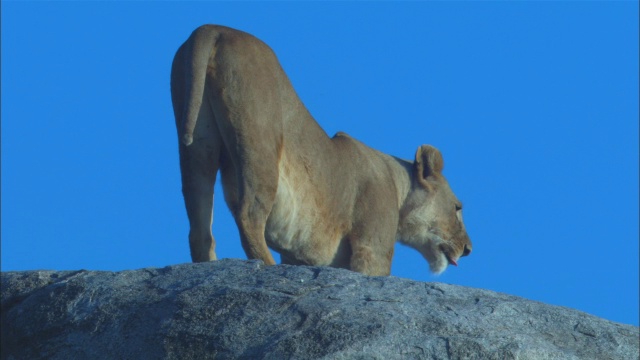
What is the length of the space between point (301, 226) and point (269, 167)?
5.12ft

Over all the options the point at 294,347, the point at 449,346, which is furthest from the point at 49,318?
the point at 449,346

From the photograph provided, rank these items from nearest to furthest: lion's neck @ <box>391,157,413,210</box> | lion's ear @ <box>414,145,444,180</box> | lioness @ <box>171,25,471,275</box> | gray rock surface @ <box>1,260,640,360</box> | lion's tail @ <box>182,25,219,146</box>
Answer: gray rock surface @ <box>1,260,640,360</box> < lion's tail @ <box>182,25,219,146</box> < lioness @ <box>171,25,471,275</box> < lion's neck @ <box>391,157,413,210</box> < lion's ear @ <box>414,145,444,180</box>

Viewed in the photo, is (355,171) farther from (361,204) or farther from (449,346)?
(449,346)

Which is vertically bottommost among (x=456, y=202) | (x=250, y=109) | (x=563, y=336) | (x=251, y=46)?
(x=563, y=336)

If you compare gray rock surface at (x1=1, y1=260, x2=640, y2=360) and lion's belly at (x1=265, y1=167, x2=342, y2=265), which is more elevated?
lion's belly at (x1=265, y1=167, x2=342, y2=265)

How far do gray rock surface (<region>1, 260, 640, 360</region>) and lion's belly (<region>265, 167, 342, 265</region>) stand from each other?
2.47 metres

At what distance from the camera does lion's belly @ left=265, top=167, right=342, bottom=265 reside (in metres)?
11.2

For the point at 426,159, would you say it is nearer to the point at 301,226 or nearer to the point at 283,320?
the point at 301,226

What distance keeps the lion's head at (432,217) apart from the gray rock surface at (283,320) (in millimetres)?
5591

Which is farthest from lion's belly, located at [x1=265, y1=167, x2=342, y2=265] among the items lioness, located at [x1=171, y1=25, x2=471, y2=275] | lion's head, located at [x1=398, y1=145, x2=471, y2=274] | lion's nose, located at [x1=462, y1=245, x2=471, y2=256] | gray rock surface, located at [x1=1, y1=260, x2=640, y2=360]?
lion's nose, located at [x1=462, y1=245, x2=471, y2=256]

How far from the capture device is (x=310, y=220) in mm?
11867

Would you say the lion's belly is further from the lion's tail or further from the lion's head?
the lion's head

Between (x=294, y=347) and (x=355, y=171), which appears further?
(x=355, y=171)

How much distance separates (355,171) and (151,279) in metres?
4.53
